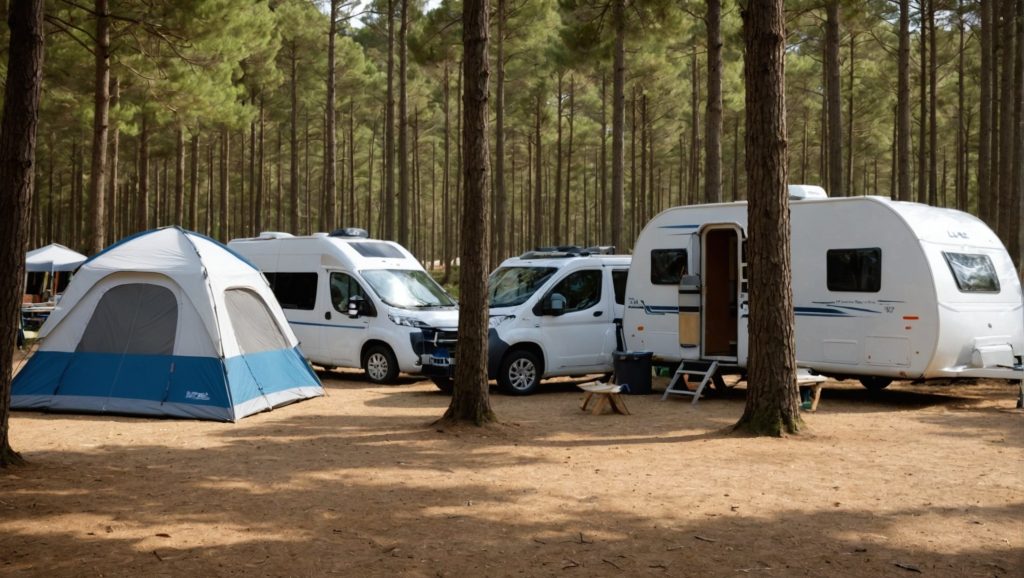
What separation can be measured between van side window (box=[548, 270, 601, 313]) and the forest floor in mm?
2764

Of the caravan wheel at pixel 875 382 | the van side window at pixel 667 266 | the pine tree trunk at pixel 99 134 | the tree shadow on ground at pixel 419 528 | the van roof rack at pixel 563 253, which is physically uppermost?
the pine tree trunk at pixel 99 134

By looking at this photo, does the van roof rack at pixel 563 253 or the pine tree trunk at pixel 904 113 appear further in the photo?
the pine tree trunk at pixel 904 113

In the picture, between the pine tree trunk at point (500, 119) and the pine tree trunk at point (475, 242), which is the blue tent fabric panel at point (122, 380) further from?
the pine tree trunk at point (500, 119)

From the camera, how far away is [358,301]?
13781mm

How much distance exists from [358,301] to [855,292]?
7.01 metres

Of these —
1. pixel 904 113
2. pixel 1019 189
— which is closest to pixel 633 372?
pixel 1019 189

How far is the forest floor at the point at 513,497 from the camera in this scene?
493cm

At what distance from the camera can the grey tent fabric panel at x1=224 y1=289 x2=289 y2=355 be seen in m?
10.8

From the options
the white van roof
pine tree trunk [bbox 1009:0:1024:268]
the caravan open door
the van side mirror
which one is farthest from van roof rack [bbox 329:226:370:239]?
pine tree trunk [bbox 1009:0:1024:268]

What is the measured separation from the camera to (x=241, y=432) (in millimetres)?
9234

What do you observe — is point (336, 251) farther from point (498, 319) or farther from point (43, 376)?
point (43, 376)

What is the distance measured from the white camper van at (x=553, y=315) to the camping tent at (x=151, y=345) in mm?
3211

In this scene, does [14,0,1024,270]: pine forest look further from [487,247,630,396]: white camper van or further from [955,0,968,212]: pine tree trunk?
[487,247,630,396]: white camper van

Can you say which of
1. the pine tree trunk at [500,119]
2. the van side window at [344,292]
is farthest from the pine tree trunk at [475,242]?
the pine tree trunk at [500,119]
